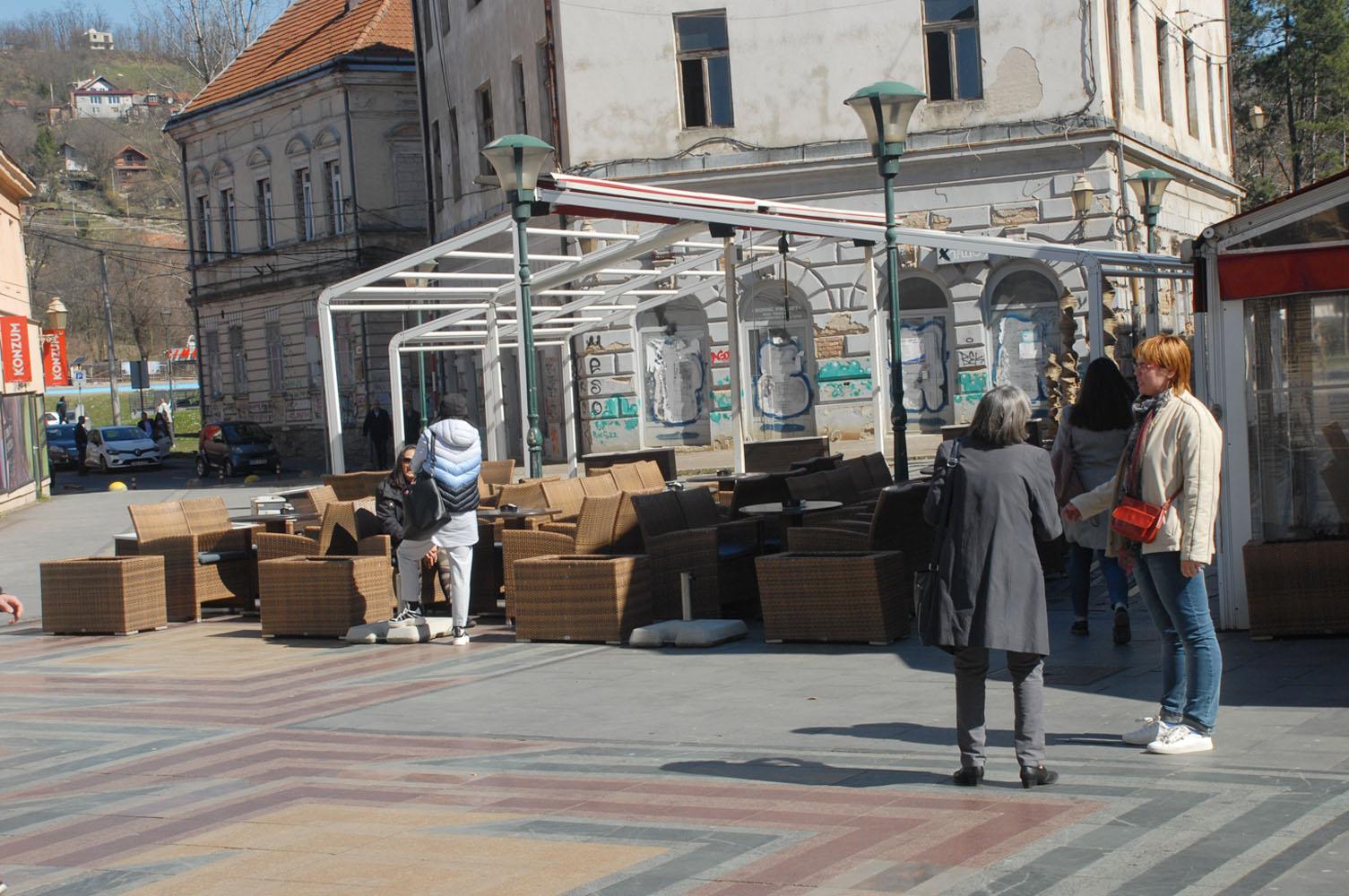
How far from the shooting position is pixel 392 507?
1191cm

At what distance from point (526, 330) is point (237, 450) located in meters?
27.9

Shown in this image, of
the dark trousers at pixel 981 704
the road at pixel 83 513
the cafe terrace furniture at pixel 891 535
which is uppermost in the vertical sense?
the cafe terrace furniture at pixel 891 535

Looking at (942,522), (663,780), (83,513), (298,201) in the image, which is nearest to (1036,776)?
(942,522)

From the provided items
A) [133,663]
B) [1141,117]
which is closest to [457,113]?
[1141,117]

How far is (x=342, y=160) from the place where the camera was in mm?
44250

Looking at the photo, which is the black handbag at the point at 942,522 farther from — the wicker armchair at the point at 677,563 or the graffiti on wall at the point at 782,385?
the graffiti on wall at the point at 782,385

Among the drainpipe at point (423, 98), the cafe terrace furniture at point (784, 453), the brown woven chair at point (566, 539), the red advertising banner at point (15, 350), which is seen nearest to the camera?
the brown woven chair at point (566, 539)

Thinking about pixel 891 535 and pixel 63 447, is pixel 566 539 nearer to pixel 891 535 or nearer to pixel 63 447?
pixel 891 535

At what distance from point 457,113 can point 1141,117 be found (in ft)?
48.3

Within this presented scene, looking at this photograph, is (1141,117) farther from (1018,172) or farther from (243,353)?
(243,353)

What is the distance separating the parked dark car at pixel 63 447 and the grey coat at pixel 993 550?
49.8m

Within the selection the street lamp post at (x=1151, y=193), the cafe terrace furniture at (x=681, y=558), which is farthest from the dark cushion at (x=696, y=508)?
the street lamp post at (x=1151, y=193)

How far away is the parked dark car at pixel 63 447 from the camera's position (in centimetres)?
5275

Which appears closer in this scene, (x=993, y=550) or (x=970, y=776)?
(x=993, y=550)
